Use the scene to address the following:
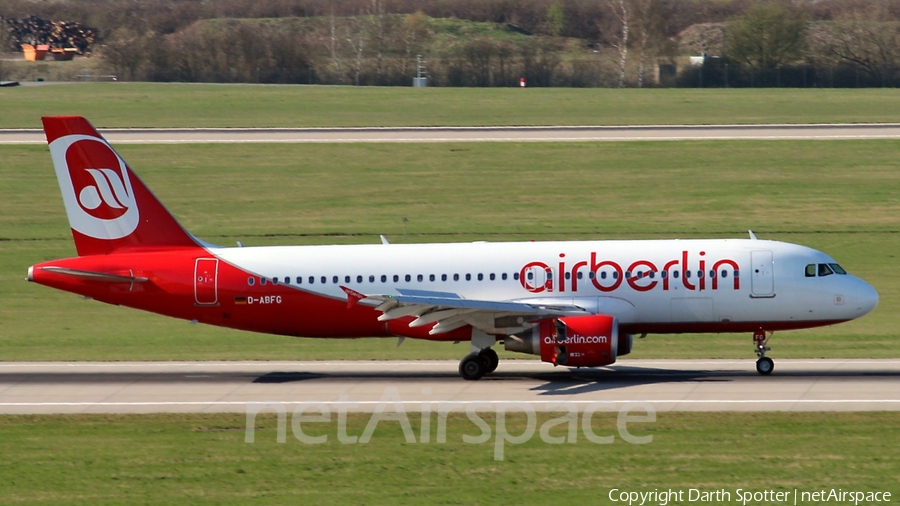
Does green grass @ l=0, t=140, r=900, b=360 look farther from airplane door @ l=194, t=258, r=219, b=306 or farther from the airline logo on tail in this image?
the airline logo on tail

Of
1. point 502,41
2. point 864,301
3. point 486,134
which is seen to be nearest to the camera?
point 864,301

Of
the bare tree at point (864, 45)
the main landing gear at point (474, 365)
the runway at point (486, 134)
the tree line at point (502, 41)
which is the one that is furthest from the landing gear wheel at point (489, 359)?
the bare tree at point (864, 45)

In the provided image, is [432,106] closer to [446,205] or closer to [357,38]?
[446,205]

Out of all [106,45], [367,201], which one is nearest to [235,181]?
[367,201]

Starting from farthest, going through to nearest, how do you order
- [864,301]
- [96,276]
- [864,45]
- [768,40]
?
1. [864,45]
2. [768,40]
3. [96,276]
4. [864,301]

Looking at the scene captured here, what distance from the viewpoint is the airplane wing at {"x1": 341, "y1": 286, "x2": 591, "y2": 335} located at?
3150 centimetres

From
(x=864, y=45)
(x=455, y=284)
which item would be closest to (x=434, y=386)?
(x=455, y=284)

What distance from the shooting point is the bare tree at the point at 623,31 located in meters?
118

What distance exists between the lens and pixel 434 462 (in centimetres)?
2341

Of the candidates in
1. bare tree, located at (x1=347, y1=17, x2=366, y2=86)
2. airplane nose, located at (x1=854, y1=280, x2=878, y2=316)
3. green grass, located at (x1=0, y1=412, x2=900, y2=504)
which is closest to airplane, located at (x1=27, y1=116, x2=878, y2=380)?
airplane nose, located at (x1=854, y1=280, x2=878, y2=316)

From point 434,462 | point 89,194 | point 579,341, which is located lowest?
point 434,462

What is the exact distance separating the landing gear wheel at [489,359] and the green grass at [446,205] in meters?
5.65

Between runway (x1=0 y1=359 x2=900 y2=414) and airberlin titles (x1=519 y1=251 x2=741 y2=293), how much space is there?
2606 millimetres

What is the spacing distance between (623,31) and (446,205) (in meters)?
66.4
